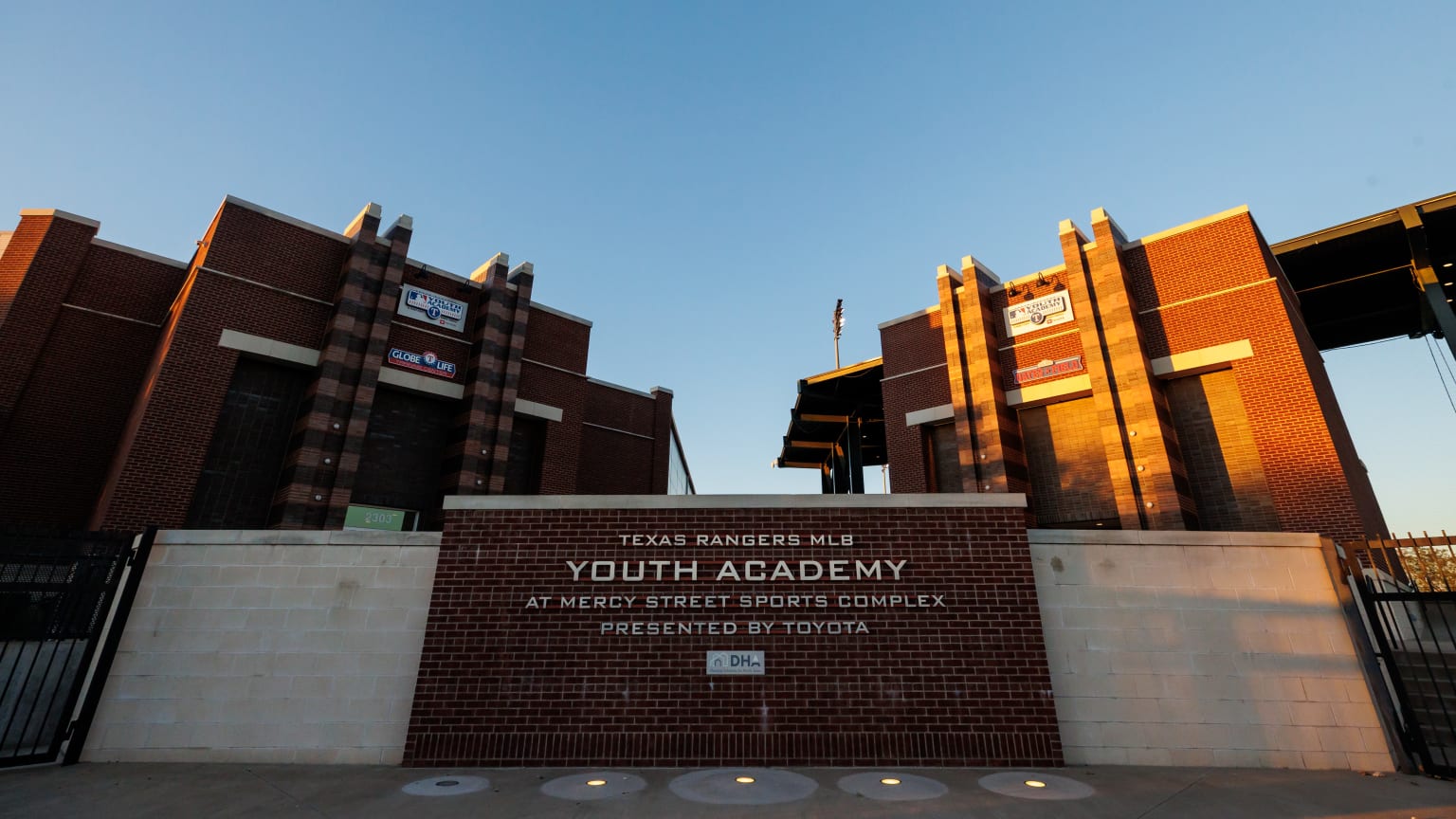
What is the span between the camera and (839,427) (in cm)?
3588

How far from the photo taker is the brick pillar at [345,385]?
63.0ft

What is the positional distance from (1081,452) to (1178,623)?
43.7 ft

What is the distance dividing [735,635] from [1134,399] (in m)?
16.8

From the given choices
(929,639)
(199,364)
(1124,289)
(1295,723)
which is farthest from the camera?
(1124,289)

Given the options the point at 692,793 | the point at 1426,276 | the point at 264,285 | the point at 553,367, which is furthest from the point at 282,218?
the point at 1426,276

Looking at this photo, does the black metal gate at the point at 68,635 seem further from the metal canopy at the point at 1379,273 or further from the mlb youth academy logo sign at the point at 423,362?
the metal canopy at the point at 1379,273

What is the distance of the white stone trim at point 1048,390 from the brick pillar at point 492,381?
1843cm

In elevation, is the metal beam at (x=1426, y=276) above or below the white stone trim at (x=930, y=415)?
above

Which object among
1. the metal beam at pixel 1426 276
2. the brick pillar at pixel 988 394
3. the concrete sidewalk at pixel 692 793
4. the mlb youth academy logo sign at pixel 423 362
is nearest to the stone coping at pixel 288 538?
the concrete sidewalk at pixel 692 793

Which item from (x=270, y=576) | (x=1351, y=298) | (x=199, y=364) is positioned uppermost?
(x=1351, y=298)

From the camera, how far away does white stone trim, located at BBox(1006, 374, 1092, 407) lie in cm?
2127

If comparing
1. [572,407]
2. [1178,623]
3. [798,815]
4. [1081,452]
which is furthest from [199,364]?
[1081,452]

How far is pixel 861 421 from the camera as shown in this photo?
1342 inches

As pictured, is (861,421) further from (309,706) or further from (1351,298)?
(309,706)
